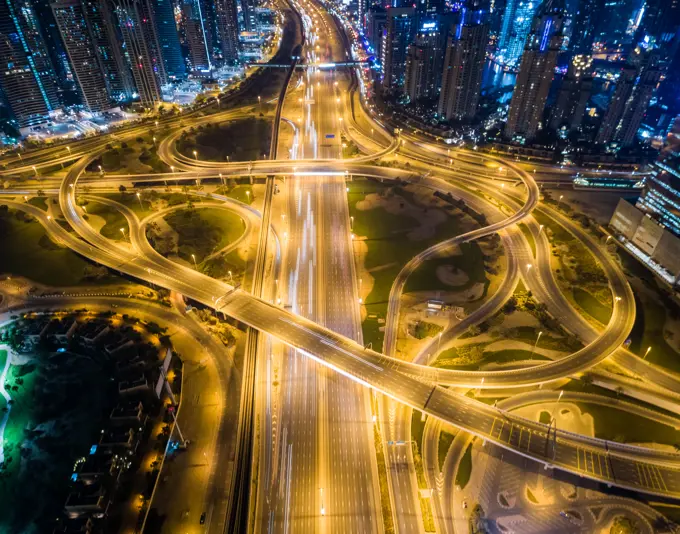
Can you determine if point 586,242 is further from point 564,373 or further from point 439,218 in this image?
point 564,373

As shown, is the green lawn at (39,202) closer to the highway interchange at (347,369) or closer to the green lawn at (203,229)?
the highway interchange at (347,369)

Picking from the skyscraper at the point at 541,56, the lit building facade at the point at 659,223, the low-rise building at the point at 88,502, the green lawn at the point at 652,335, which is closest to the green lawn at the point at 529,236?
the lit building facade at the point at 659,223

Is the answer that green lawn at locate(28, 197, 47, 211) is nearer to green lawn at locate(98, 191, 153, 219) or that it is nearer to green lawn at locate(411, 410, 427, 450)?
green lawn at locate(98, 191, 153, 219)

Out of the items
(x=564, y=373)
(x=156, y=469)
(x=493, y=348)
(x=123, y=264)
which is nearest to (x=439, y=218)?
(x=493, y=348)

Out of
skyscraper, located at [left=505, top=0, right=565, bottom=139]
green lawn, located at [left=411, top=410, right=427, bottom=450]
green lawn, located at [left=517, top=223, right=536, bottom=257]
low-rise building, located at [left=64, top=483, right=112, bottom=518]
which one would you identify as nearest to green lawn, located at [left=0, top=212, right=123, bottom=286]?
low-rise building, located at [left=64, top=483, right=112, bottom=518]

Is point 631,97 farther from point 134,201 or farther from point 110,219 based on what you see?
point 110,219

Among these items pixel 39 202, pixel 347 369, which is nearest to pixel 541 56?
pixel 347 369
